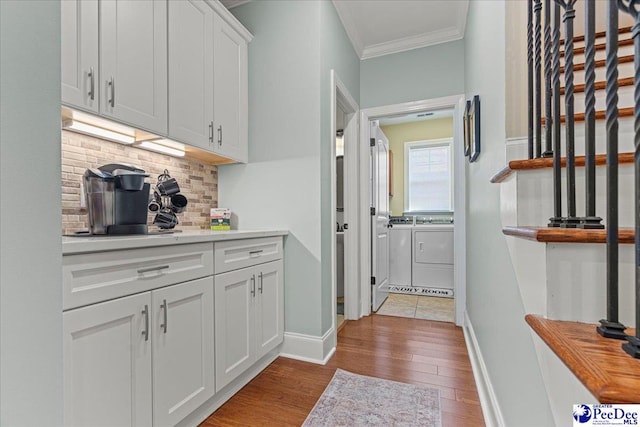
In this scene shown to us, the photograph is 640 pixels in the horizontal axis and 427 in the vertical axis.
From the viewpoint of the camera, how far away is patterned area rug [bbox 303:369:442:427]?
1.57 meters

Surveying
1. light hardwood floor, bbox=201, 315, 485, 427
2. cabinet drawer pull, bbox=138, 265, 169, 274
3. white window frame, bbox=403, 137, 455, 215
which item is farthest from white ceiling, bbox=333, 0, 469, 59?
light hardwood floor, bbox=201, 315, 485, 427

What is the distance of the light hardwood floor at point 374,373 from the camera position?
1.62 metres

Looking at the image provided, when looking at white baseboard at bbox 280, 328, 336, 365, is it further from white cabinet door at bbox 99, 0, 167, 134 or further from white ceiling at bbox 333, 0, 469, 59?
white ceiling at bbox 333, 0, 469, 59

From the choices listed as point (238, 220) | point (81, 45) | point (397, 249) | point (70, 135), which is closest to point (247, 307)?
point (238, 220)

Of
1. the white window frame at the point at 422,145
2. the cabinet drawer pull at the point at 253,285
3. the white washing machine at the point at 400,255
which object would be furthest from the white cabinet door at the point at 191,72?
the white window frame at the point at 422,145

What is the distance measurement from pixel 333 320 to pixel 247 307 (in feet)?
2.78

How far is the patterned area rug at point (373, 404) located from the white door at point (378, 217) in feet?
4.98

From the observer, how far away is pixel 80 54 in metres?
1.37

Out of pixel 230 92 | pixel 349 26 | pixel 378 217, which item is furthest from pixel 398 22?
pixel 378 217

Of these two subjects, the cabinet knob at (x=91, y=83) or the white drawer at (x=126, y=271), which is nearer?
the white drawer at (x=126, y=271)

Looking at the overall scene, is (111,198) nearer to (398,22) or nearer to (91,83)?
(91,83)

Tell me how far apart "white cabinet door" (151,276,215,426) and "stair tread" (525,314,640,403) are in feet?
4.35

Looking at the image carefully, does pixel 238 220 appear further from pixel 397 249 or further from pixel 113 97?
pixel 397 249

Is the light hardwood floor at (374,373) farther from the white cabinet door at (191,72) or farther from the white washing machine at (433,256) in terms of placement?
the white cabinet door at (191,72)
